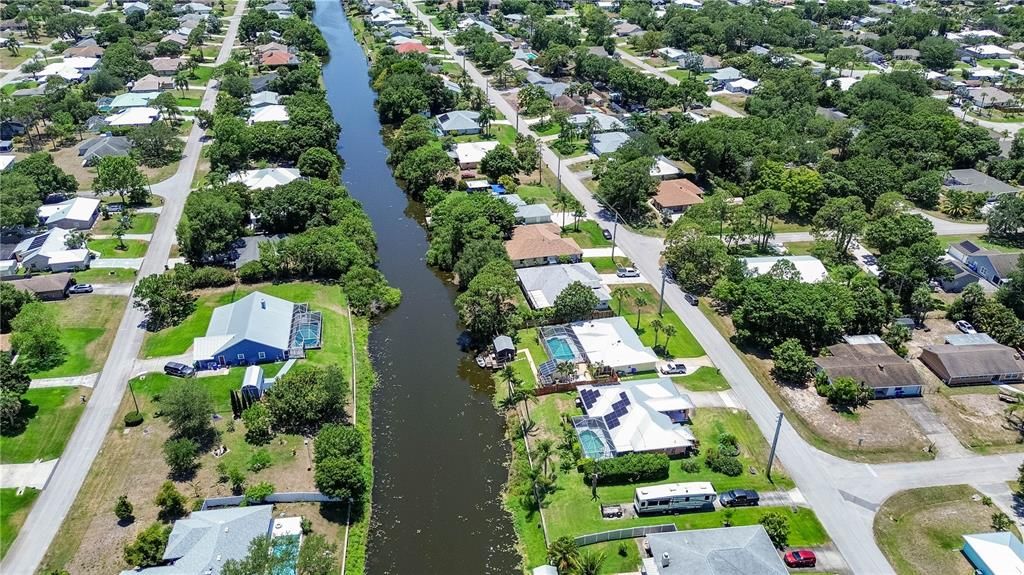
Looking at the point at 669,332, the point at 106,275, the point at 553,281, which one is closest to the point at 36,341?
the point at 106,275

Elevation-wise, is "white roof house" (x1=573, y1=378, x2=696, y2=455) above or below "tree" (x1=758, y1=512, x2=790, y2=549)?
below

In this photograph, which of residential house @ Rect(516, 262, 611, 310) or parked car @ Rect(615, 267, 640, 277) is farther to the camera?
parked car @ Rect(615, 267, 640, 277)

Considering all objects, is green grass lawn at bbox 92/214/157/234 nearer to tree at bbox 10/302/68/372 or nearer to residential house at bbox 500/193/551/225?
tree at bbox 10/302/68/372

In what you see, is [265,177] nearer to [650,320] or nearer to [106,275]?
[106,275]

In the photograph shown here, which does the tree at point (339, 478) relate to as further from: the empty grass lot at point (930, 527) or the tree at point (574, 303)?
the empty grass lot at point (930, 527)

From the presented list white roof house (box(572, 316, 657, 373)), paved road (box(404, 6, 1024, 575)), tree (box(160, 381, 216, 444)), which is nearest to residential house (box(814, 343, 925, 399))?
paved road (box(404, 6, 1024, 575))
